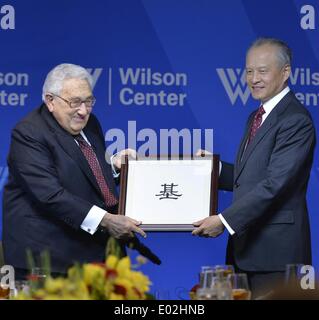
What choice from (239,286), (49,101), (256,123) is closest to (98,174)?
(49,101)

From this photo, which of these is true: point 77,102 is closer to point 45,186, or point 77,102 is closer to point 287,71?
point 45,186

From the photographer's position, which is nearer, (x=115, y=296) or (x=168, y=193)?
(x=115, y=296)

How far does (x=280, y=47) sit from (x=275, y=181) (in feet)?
3.12

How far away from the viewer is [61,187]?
622 cm

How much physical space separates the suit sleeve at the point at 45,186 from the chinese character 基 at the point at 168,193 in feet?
1.48

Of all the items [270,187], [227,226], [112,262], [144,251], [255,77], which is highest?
[255,77]

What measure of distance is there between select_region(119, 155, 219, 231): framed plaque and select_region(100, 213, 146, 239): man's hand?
0.06 metres

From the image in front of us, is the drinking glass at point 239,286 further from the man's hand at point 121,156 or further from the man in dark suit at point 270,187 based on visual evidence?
the man's hand at point 121,156

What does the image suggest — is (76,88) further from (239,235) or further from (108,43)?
(239,235)

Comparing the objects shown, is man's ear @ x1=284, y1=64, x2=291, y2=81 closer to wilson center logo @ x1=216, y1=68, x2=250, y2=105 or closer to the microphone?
wilson center logo @ x1=216, y1=68, x2=250, y2=105

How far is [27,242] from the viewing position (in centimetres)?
638

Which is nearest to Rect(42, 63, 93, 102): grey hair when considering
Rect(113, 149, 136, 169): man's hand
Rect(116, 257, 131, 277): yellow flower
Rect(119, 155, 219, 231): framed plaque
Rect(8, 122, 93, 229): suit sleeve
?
Rect(8, 122, 93, 229): suit sleeve

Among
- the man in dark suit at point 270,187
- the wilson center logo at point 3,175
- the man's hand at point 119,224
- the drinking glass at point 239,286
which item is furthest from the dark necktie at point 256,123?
the drinking glass at point 239,286
